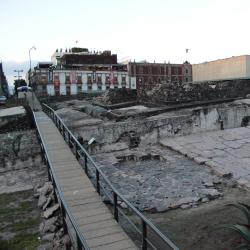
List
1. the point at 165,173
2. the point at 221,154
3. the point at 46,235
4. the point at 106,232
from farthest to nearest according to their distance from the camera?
the point at 221,154 < the point at 165,173 < the point at 46,235 < the point at 106,232

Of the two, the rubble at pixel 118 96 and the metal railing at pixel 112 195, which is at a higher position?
the rubble at pixel 118 96

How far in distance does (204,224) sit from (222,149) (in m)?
6.54

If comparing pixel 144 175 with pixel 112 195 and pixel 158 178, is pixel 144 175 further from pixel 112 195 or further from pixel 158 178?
pixel 112 195

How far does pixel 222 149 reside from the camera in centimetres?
1402

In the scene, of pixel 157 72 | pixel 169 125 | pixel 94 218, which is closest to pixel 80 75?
pixel 157 72

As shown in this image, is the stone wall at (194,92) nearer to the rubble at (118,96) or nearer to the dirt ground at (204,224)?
the rubble at (118,96)

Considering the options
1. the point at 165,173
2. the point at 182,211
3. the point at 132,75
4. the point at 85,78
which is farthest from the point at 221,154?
the point at 132,75

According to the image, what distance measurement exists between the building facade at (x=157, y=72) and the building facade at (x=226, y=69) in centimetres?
Answer: 877

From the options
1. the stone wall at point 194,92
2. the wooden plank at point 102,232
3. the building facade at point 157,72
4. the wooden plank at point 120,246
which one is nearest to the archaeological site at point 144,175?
the wooden plank at point 120,246

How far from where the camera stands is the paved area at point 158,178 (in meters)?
9.66

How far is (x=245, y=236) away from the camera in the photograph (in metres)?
6.34

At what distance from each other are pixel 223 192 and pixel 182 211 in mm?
1853

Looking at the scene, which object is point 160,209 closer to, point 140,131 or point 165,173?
point 165,173

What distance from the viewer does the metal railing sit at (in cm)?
570
